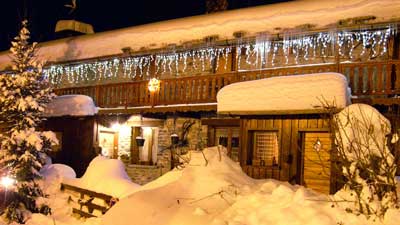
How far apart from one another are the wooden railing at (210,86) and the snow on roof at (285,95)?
4.37 feet

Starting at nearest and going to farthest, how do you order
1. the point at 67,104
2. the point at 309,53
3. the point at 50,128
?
the point at 309,53 → the point at 67,104 → the point at 50,128

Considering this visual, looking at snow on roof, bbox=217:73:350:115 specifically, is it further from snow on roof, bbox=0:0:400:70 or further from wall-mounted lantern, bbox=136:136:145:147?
wall-mounted lantern, bbox=136:136:145:147

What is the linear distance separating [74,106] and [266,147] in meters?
8.20

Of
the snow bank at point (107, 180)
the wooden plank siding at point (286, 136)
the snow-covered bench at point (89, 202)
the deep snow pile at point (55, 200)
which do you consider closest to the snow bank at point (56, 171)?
the deep snow pile at point (55, 200)

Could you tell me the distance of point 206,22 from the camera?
15516 mm

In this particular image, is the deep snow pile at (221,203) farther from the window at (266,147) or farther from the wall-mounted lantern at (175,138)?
the wall-mounted lantern at (175,138)

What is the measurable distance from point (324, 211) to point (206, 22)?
10346mm

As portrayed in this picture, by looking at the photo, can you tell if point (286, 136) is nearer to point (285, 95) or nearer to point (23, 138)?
point (285, 95)

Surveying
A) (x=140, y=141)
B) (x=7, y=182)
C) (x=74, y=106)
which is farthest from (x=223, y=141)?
(x=7, y=182)

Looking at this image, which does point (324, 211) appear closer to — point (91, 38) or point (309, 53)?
point (309, 53)

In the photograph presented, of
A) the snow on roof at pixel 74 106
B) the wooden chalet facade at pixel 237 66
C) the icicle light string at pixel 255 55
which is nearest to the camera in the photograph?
the wooden chalet facade at pixel 237 66

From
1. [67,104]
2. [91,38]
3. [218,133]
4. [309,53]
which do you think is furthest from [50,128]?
[309,53]

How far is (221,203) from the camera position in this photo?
24.5 feet

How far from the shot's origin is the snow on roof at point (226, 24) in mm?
12688
